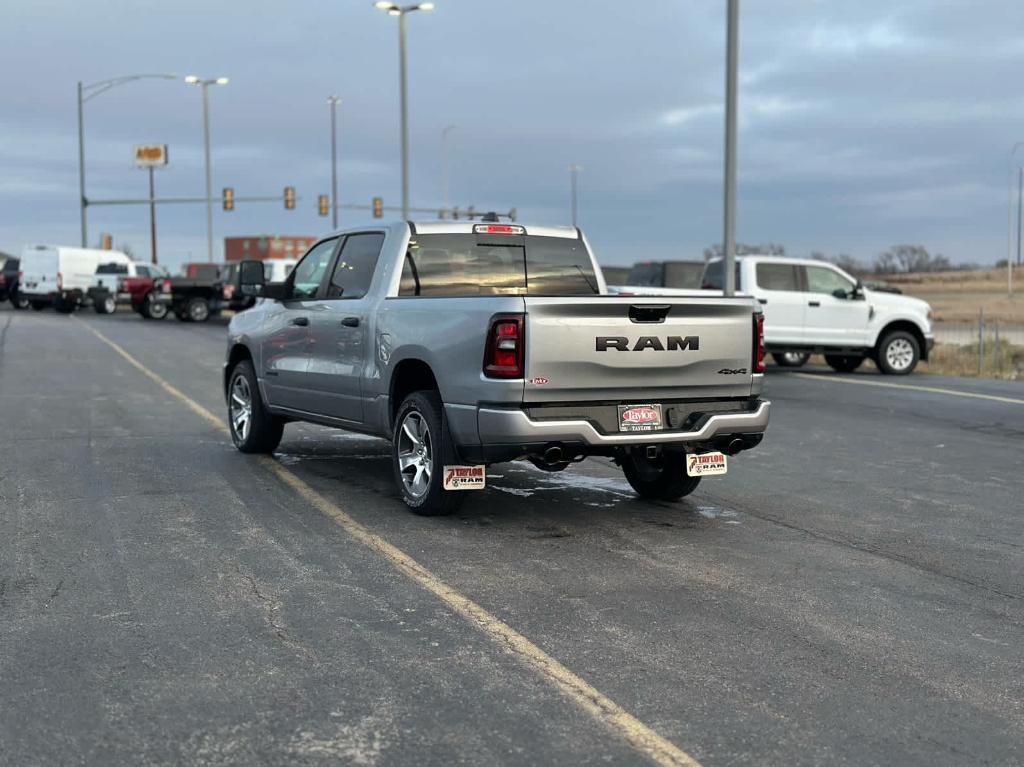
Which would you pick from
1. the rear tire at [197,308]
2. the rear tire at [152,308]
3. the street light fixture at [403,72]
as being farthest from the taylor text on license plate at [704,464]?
the rear tire at [152,308]

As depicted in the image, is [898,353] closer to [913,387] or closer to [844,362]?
[844,362]

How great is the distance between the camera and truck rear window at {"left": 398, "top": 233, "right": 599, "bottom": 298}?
29.7 feet

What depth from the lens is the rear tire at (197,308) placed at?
41906mm

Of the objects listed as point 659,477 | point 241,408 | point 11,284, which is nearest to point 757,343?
point 659,477

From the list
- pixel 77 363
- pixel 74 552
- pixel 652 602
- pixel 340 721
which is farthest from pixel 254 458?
pixel 77 363

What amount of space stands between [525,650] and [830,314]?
17837mm

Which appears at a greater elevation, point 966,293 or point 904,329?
point 966,293

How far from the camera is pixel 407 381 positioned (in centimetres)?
853

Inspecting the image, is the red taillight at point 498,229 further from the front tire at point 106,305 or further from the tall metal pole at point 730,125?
the front tire at point 106,305

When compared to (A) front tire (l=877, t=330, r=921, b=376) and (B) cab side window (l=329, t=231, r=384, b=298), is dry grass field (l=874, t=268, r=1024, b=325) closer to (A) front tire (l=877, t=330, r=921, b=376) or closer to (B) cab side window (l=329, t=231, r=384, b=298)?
(A) front tire (l=877, t=330, r=921, b=376)

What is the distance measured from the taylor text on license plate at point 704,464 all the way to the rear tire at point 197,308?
118ft

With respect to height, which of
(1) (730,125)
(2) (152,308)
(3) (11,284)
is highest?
(1) (730,125)

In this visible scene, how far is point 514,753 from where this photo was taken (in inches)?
161

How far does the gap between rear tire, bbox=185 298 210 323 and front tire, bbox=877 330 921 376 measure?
26.0 metres
